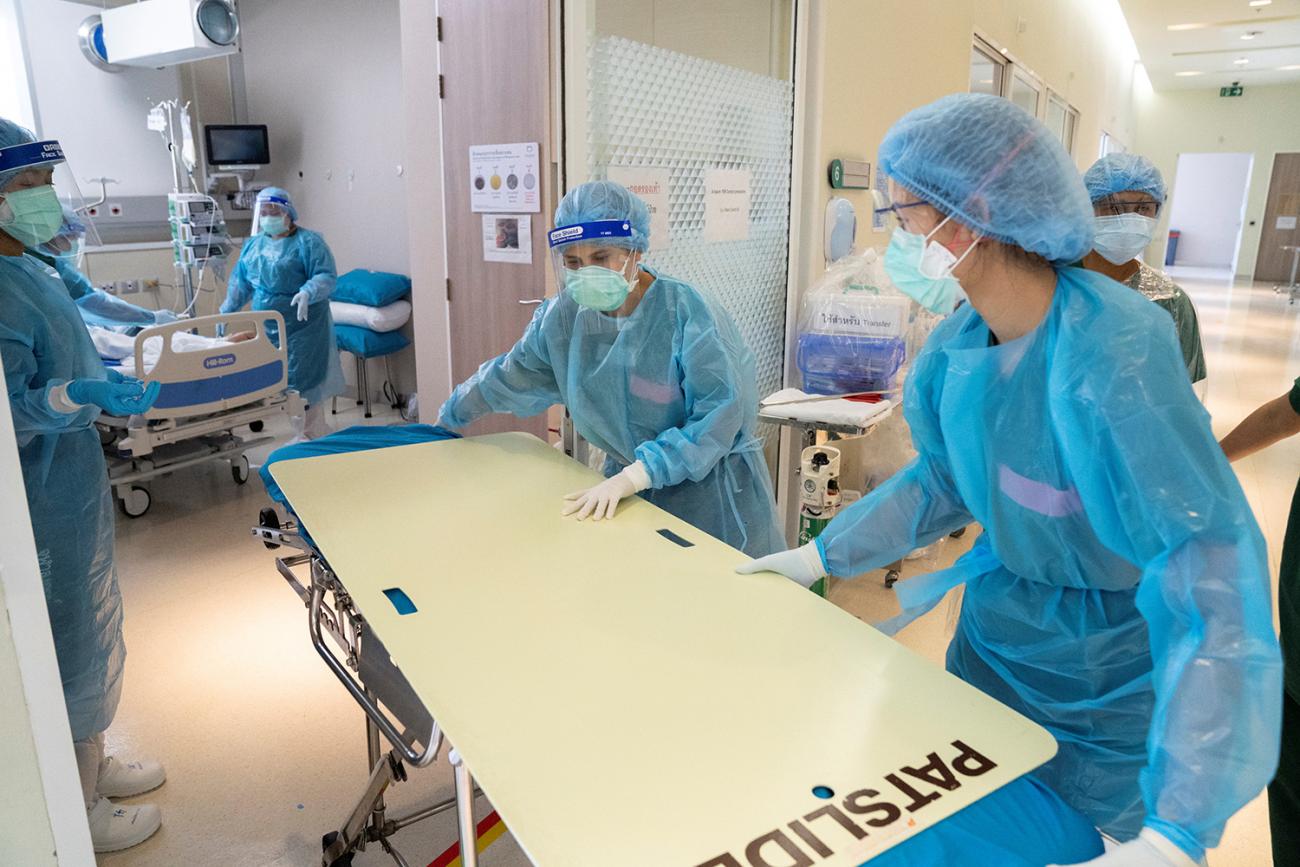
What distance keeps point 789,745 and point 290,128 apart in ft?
23.3

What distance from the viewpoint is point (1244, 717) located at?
925 millimetres

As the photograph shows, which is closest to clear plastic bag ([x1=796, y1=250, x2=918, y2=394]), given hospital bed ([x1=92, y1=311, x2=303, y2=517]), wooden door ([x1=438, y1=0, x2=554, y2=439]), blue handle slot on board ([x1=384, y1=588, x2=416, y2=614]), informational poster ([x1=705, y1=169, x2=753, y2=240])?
informational poster ([x1=705, y1=169, x2=753, y2=240])

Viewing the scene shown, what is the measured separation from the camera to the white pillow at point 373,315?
5910 millimetres

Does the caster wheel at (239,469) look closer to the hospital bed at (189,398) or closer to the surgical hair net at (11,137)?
the hospital bed at (189,398)

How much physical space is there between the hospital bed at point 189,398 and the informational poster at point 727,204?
96.9 inches

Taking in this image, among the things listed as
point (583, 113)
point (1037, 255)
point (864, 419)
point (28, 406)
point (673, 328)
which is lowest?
point (864, 419)

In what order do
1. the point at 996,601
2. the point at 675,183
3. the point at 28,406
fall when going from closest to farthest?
the point at 996,601 < the point at 28,406 < the point at 675,183

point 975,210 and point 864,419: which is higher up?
point 975,210

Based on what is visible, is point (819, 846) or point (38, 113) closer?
point (819, 846)

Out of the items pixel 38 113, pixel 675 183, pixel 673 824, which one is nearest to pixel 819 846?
pixel 673 824

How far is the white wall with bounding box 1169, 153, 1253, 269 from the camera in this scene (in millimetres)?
17828

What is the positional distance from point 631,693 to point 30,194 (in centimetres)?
174

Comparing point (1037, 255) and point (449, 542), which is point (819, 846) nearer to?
point (1037, 255)

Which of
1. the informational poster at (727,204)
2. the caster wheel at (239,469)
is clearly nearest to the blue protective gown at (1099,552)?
the informational poster at (727,204)
